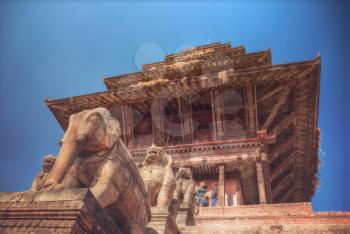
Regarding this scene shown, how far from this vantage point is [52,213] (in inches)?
92.0

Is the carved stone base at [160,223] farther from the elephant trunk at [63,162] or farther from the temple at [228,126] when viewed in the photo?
the elephant trunk at [63,162]

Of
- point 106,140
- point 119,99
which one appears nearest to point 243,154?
point 119,99

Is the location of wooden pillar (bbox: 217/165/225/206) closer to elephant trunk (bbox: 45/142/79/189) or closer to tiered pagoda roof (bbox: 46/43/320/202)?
tiered pagoda roof (bbox: 46/43/320/202)

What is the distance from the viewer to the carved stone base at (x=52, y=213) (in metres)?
2.28

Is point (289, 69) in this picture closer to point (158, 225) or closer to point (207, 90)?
point (207, 90)

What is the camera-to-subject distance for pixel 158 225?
403 centimetres

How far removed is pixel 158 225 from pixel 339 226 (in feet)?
9.42

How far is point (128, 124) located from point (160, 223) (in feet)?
43.4

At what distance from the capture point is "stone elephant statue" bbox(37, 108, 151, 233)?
274cm

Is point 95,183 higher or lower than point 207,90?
lower

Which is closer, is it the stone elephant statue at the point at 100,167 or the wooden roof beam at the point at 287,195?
the stone elephant statue at the point at 100,167

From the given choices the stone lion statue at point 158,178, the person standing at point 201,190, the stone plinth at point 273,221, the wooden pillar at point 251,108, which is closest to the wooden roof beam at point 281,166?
the wooden pillar at point 251,108

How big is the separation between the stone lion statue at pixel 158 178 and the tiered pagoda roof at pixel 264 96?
9693 mm

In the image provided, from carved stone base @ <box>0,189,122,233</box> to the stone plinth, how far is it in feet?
9.80
